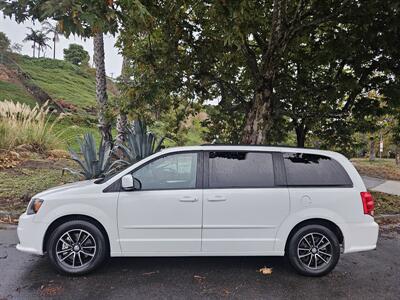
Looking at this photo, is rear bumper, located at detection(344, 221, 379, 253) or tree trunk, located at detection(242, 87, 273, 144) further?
tree trunk, located at detection(242, 87, 273, 144)

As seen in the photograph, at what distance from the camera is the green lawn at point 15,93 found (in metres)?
21.2

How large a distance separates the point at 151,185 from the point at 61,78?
2884cm

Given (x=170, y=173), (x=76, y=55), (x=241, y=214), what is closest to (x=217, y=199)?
(x=241, y=214)

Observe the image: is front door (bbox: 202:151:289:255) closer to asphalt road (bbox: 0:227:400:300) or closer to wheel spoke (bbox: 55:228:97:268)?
asphalt road (bbox: 0:227:400:300)

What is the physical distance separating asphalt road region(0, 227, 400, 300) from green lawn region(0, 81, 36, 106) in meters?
18.4

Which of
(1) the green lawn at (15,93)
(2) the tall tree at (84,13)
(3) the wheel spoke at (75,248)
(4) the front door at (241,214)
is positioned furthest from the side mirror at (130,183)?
(1) the green lawn at (15,93)

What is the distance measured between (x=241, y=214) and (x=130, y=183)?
1.43 meters

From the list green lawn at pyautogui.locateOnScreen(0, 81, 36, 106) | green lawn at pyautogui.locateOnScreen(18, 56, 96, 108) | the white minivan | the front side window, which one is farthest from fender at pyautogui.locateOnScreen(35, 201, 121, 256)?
green lawn at pyautogui.locateOnScreen(18, 56, 96, 108)

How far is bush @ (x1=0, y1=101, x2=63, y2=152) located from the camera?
37.5 ft

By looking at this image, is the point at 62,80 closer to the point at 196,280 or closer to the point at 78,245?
the point at 78,245

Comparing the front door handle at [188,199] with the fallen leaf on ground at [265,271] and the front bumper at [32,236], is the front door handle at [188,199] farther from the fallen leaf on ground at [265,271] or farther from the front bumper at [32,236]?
the front bumper at [32,236]

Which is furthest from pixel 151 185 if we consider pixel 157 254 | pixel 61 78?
pixel 61 78

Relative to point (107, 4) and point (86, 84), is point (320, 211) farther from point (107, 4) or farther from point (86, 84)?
point (86, 84)

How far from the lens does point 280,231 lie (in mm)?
4539
